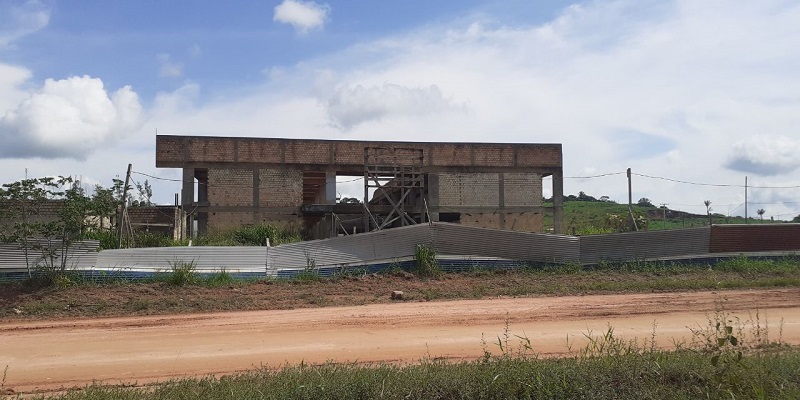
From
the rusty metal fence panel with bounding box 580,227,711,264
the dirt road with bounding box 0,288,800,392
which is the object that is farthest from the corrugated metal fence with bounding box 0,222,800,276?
the dirt road with bounding box 0,288,800,392

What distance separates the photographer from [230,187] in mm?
30656

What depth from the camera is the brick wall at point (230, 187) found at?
100ft

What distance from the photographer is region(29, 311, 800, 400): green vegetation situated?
20.2 ft

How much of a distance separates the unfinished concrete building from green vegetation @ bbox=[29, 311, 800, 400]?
20.8 m

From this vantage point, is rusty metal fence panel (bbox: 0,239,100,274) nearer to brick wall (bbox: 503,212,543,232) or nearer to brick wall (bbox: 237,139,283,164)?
brick wall (bbox: 237,139,283,164)

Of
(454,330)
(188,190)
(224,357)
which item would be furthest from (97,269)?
(188,190)

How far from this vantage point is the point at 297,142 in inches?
1256

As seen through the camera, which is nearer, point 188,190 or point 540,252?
point 540,252

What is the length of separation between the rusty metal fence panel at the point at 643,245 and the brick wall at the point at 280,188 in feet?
54.0

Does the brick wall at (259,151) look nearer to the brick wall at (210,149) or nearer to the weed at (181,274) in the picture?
the brick wall at (210,149)

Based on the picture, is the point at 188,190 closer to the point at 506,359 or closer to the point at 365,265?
the point at 365,265

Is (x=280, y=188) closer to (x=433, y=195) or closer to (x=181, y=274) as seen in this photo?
(x=433, y=195)

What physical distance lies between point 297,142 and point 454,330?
73.6ft

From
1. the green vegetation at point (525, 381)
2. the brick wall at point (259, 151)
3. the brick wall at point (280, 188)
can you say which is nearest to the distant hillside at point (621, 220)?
the brick wall at point (280, 188)
